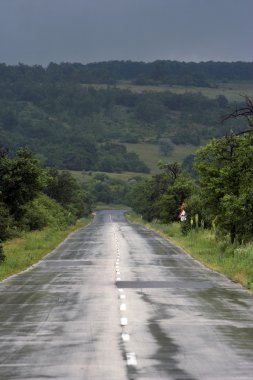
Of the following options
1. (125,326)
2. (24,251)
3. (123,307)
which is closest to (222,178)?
(24,251)

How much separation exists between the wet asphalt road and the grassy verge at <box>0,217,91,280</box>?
6.35 feet

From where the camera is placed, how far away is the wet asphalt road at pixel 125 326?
12117 mm

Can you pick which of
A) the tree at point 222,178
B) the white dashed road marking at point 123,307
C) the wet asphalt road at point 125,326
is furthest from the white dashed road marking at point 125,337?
the tree at point 222,178

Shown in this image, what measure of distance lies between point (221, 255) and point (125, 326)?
77.3 ft

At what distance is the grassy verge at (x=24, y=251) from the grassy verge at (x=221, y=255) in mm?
8102

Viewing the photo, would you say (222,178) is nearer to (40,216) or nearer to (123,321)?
(123,321)

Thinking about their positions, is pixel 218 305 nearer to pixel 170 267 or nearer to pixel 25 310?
pixel 25 310

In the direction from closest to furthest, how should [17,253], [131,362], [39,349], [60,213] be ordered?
1. [131,362]
2. [39,349]
3. [17,253]
4. [60,213]

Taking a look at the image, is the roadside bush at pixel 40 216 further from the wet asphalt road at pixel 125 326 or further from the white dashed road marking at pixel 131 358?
the white dashed road marking at pixel 131 358

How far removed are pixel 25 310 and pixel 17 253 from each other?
2521 cm

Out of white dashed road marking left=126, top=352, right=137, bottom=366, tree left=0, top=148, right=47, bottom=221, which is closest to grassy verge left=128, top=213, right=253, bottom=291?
tree left=0, top=148, right=47, bottom=221

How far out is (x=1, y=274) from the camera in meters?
31.6

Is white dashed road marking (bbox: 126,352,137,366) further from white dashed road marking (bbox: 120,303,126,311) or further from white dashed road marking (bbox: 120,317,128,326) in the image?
white dashed road marking (bbox: 120,303,126,311)

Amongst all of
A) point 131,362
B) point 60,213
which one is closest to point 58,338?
point 131,362
